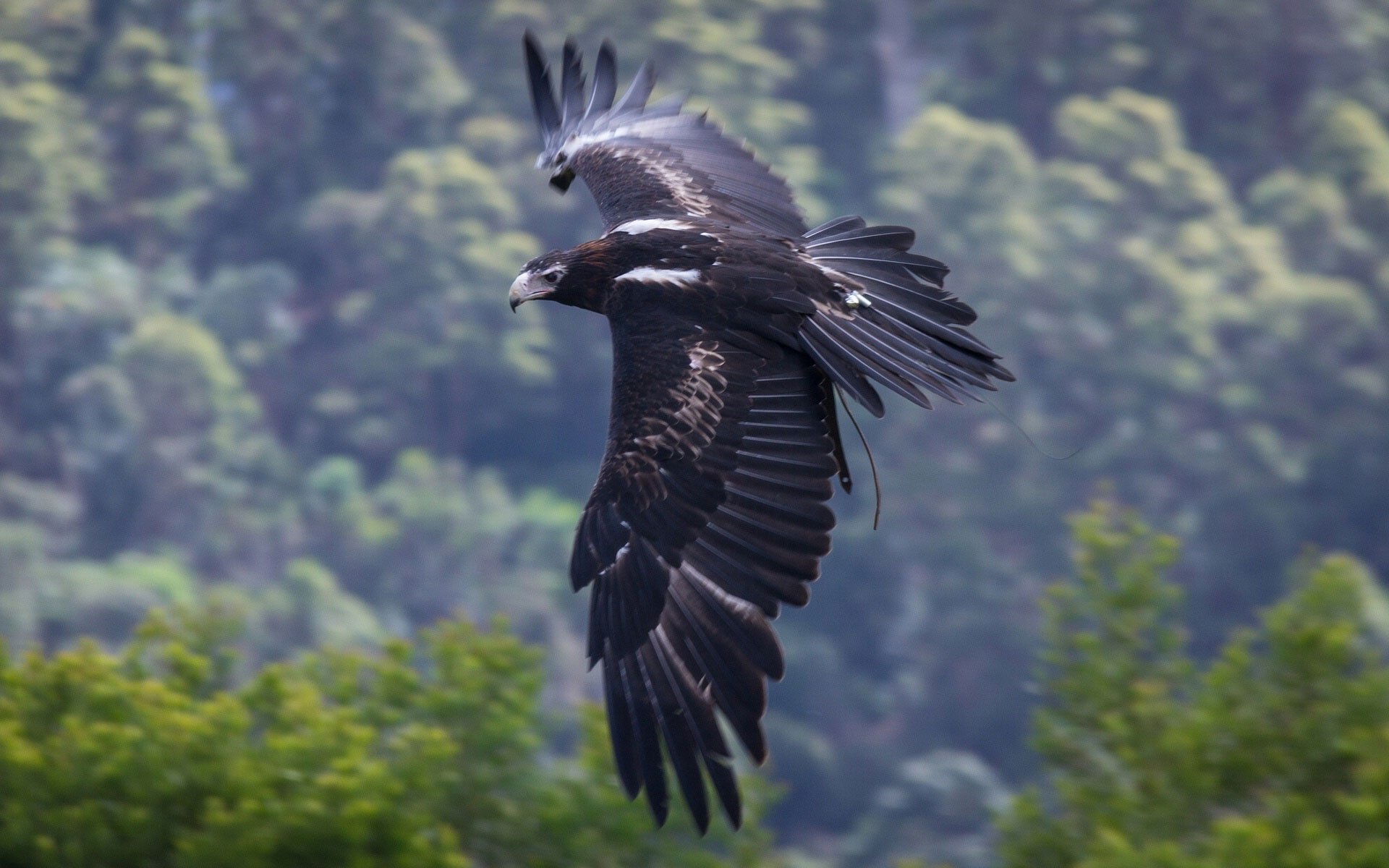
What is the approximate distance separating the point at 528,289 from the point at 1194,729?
3217 mm

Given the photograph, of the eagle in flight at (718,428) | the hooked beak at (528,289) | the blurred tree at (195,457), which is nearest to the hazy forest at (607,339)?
the blurred tree at (195,457)

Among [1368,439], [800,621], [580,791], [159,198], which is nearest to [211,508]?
[159,198]

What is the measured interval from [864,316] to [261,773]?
270 centimetres

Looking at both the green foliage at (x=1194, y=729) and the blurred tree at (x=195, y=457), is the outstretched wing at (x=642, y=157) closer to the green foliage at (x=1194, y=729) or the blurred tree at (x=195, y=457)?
the green foliage at (x=1194, y=729)

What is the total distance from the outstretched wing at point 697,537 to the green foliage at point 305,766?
0.89m

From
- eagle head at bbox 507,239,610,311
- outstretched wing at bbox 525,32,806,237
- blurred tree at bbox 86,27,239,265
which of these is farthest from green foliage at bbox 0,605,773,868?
blurred tree at bbox 86,27,239,265

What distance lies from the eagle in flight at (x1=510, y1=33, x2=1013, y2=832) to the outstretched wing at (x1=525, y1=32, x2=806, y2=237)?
27 centimetres

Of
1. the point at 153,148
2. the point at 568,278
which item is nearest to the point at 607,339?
the point at 153,148

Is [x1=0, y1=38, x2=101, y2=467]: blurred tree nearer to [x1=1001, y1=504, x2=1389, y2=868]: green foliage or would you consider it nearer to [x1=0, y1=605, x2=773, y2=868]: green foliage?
[x1=0, y1=605, x2=773, y2=868]: green foliage

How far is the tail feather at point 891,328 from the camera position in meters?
5.42

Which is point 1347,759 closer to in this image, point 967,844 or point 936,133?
point 967,844

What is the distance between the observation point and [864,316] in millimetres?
5801

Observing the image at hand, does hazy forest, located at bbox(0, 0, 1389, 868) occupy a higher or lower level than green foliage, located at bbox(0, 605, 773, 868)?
higher

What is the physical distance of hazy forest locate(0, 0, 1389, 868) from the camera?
32031 mm
